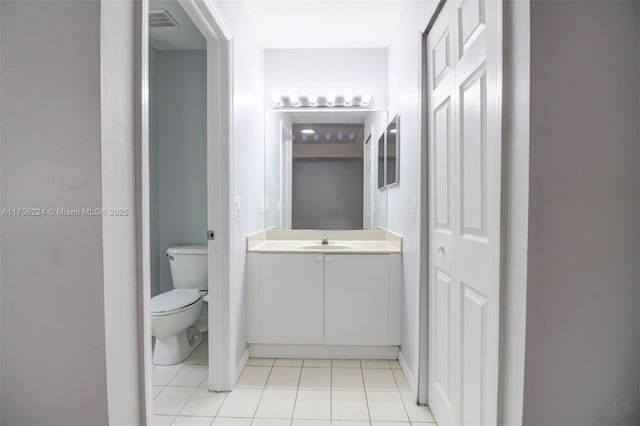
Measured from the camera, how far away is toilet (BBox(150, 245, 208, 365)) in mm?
1913

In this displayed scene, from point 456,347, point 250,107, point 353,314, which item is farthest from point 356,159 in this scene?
point 456,347

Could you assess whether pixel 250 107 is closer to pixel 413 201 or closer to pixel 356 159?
pixel 356 159

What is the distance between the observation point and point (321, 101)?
258 cm

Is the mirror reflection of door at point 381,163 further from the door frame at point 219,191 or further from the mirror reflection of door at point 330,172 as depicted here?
the door frame at point 219,191

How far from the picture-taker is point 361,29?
229 cm

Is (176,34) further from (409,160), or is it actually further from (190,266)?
(409,160)

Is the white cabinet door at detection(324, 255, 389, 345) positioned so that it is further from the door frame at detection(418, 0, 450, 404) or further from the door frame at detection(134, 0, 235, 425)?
the door frame at detection(134, 0, 235, 425)

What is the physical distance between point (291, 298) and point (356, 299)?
1.43 ft

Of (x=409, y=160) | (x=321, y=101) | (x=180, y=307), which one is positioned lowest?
(x=180, y=307)

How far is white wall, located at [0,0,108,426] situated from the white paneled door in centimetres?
105

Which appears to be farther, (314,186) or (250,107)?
(314,186)

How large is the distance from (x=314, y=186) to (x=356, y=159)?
1.37ft

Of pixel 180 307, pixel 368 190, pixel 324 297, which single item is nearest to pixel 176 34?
pixel 368 190

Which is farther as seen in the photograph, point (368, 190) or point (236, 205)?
point (368, 190)
